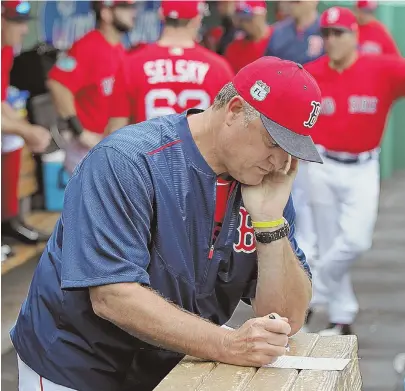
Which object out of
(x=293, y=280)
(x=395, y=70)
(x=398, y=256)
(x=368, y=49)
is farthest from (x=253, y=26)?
(x=293, y=280)

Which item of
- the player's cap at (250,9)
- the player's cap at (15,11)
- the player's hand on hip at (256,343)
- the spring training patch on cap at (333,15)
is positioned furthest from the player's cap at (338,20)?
the player's hand on hip at (256,343)

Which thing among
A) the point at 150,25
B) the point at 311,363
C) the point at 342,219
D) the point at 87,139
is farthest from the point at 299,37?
the point at 311,363

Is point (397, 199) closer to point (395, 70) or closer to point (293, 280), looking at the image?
point (395, 70)

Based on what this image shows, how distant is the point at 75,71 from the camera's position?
8.43 metres

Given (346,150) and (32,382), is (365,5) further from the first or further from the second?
(32,382)

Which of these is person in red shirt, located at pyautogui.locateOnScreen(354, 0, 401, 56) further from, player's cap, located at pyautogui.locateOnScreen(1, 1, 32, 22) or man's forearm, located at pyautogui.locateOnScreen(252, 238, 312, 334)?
man's forearm, located at pyautogui.locateOnScreen(252, 238, 312, 334)

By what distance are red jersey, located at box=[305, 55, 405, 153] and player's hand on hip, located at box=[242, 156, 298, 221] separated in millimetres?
4027

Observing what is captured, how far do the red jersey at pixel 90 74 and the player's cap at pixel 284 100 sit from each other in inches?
212

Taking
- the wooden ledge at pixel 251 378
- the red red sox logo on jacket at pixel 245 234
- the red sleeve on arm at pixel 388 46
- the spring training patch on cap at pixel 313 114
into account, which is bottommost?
the red sleeve on arm at pixel 388 46

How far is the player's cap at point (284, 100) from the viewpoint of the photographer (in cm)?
298

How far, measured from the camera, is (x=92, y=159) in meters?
3.01

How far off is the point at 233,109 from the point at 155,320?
661mm

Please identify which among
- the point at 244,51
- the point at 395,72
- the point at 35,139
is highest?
the point at 395,72

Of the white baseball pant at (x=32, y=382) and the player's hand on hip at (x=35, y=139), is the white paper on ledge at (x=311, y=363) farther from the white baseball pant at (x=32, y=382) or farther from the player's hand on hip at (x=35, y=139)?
the player's hand on hip at (x=35, y=139)
